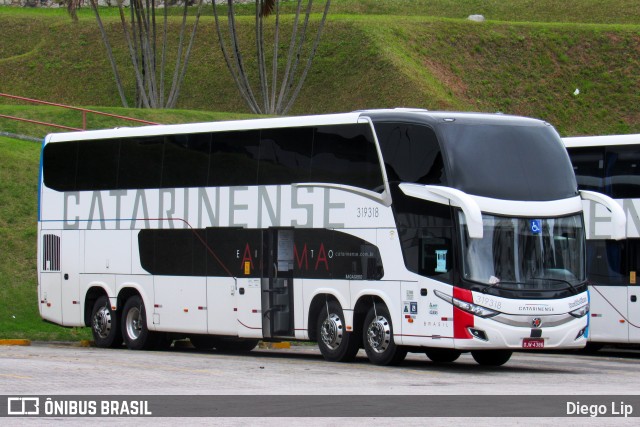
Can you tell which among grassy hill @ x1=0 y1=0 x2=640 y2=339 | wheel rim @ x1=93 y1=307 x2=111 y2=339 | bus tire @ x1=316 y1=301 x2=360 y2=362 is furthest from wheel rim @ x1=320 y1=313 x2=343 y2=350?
grassy hill @ x1=0 y1=0 x2=640 y2=339

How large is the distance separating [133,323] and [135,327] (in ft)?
0.33

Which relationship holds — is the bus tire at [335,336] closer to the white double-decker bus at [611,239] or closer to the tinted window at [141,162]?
the tinted window at [141,162]

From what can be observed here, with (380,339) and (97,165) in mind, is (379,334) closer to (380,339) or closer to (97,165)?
(380,339)

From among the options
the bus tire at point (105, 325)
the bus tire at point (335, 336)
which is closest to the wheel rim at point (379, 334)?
the bus tire at point (335, 336)

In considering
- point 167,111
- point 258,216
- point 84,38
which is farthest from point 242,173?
point 84,38

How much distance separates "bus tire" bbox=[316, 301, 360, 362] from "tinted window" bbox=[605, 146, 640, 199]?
6200 millimetres

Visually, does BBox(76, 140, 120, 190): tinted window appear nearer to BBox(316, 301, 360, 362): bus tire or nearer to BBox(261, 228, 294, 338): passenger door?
BBox(261, 228, 294, 338): passenger door

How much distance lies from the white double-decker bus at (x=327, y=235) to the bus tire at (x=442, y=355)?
4 centimetres

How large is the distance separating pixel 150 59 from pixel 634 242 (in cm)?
3063

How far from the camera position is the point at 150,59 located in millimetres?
51688

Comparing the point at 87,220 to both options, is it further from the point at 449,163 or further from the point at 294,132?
the point at 449,163

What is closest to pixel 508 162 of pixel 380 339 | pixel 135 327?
pixel 380 339

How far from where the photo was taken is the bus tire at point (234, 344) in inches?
1037

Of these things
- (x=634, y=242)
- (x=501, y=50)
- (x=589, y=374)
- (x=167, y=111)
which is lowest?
(x=589, y=374)
